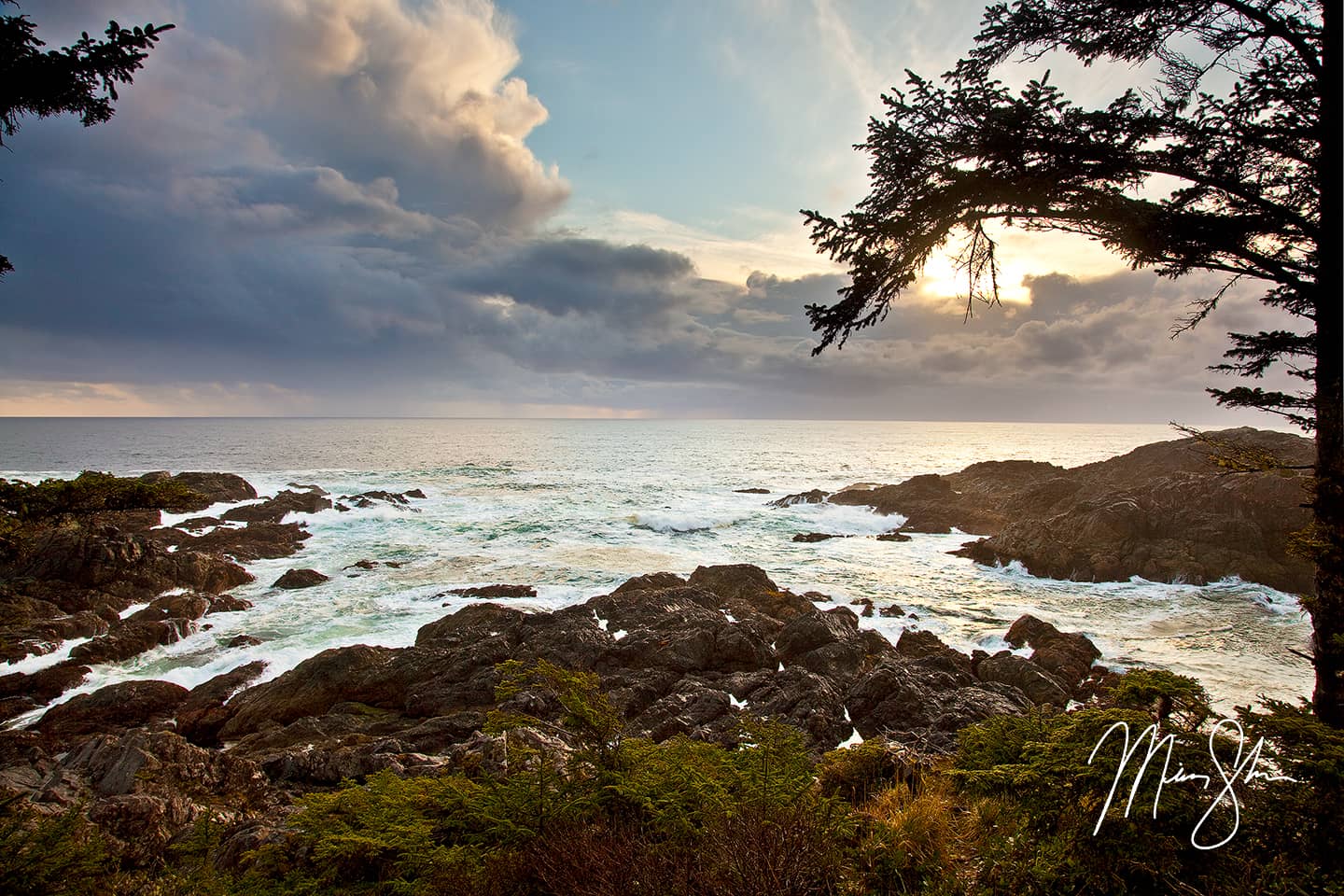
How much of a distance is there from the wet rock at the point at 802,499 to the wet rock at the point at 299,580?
104ft

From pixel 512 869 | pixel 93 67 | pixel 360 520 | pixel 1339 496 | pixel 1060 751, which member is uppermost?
pixel 93 67

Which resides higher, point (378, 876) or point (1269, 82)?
point (1269, 82)

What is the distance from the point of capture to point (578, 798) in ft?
13.7

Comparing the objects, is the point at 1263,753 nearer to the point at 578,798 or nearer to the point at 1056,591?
the point at 578,798

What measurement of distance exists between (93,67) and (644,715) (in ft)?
37.9

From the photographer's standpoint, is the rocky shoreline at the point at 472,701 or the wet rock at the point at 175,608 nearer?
the rocky shoreline at the point at 472,701

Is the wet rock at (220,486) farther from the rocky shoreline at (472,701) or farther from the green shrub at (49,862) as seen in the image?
the green shrub at (49,862)

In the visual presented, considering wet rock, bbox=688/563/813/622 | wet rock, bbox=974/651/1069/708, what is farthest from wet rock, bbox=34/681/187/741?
wet rock, bbox=974/651/1069/708

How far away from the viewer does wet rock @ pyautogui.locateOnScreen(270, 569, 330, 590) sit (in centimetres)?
2273

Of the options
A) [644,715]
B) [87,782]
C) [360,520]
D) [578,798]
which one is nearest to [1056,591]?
[644,715]

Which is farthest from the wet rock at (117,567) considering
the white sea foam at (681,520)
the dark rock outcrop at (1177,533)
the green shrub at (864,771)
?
the dark rock outcrop at (1177,533)

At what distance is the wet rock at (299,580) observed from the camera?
22.7 m
